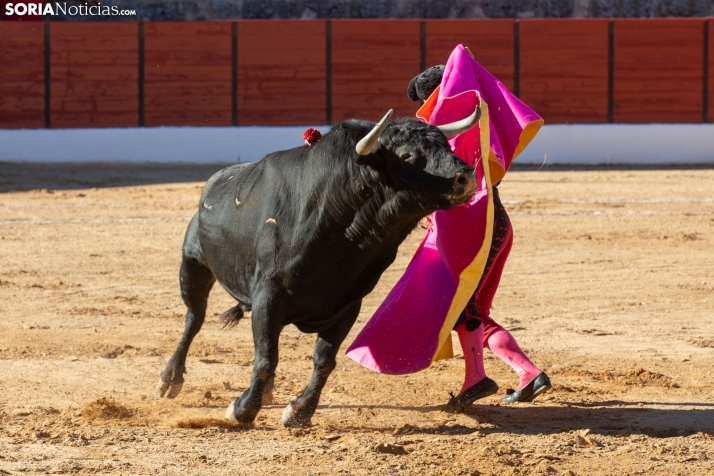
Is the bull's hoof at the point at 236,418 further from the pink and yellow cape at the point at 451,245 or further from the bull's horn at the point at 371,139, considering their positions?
the bull's horn at the point at 371,139

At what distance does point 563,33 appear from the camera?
43.8 ft

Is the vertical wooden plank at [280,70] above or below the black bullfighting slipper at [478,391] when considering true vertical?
above

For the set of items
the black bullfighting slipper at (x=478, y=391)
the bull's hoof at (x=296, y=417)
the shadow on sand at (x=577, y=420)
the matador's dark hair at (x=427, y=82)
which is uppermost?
the matador's dark hair at (x=427, y=82)

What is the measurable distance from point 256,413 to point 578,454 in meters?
1.00

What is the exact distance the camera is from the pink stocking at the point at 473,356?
3.67m

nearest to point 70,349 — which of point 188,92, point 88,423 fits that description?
point 88,423

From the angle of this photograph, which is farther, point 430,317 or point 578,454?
point 430,317

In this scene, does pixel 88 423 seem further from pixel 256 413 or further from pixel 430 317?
pixel 430 317

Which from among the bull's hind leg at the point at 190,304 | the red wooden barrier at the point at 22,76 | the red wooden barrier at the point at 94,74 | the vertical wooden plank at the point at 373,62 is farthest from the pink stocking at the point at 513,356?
the red wooden barrier at the point at 22,76

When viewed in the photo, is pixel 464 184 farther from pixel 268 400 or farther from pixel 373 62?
pixel 373 62

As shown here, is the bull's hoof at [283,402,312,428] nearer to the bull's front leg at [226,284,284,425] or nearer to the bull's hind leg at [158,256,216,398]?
the bull's front leg at [226,284,284,425]

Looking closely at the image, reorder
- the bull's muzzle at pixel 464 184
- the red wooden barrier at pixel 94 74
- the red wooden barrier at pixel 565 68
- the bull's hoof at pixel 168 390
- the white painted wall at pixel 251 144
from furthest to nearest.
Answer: the red wooden barrier at pixel 565 68 < the red wooden barrier at pixel 94 74 < the white painted wall at pixel 251 144 < the bull's hoof at pixel 168 390 < the bull's muzzle at pixel 464 184

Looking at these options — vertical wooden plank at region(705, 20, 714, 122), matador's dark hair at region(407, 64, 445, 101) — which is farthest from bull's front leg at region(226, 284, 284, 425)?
vertical wooden plank at region(705, 20, 714, 122)

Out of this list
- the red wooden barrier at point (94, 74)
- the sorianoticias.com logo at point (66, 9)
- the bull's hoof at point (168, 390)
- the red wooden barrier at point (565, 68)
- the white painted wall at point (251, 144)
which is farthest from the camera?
the sorianoticias.com logo at point (66, 9)
